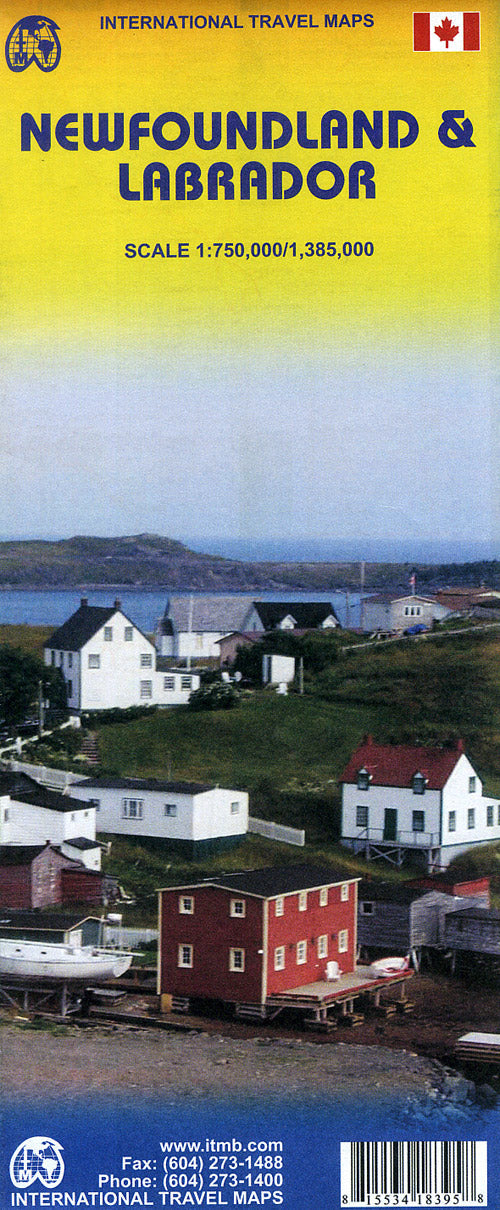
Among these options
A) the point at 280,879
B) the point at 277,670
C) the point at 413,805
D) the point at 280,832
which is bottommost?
the point at 280,879

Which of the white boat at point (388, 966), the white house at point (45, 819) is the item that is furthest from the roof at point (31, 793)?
the white boat at point (388, 966)

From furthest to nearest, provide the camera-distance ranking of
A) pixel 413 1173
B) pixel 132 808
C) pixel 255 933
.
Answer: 1. pixel 132 808
2. pixel 255 933
3. pixel 413 1173

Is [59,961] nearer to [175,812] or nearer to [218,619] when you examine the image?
[175,812]

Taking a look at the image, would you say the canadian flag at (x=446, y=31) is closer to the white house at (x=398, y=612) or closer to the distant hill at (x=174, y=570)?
the distant hill at (x=174, y=570)

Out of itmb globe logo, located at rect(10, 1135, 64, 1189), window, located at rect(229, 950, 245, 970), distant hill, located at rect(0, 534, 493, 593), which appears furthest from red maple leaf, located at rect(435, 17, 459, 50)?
itmb globe logo, located at rect(10, 1135, 64, 1189)

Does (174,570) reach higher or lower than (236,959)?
higher

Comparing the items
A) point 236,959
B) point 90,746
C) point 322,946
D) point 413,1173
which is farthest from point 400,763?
point 413,1173

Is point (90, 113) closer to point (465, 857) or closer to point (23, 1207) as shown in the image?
point (465, 857)
